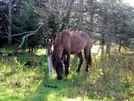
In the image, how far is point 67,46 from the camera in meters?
8.20

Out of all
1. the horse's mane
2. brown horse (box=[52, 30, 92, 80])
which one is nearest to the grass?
brown horse (box=[52, 30, 92, 80])

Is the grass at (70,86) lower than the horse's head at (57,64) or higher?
lower

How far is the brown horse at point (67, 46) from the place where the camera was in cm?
739

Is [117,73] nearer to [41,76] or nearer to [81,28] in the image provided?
[41,76]

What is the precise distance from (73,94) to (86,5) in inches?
351

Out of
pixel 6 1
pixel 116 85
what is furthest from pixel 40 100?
pixel 6 1

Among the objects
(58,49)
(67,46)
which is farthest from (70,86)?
(67,46)

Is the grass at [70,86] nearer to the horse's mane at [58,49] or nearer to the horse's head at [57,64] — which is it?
the horse's head at [57,64]

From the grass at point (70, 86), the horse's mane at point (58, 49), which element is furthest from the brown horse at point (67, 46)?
the grass at point (70, 86)

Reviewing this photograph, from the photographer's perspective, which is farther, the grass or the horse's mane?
the horse's mane

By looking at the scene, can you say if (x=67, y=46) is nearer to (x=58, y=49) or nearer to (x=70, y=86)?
(x=58, y=49)

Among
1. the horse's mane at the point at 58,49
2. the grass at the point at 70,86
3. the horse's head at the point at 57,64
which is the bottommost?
the grass at the point at 70,86

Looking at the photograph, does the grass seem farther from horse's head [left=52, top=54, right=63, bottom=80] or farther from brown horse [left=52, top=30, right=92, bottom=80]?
brown horse [left=52, top=30, right=92, bottom=80]

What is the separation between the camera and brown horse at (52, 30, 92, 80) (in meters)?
7.39
